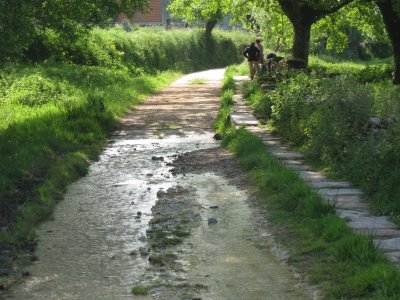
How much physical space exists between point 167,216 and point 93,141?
5.36m

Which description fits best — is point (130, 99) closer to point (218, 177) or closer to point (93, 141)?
point (93, 141)

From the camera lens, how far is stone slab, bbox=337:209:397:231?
6.34m

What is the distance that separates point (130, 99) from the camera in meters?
19.1

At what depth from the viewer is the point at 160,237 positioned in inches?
276

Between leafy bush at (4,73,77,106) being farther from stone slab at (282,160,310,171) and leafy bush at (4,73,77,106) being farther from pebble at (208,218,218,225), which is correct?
pebble at (208,218,218,225)

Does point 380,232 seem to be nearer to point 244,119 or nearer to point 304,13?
point 244,119

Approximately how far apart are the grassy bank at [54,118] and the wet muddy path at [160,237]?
0.28 m

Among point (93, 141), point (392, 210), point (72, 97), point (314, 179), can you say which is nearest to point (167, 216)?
point (314, 179)

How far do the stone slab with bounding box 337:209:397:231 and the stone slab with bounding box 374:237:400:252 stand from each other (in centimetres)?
36

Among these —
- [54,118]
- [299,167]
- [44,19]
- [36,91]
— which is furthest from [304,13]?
[299,167]

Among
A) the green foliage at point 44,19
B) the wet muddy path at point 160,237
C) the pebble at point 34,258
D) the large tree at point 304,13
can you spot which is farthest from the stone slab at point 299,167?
the large tree at point 304,13

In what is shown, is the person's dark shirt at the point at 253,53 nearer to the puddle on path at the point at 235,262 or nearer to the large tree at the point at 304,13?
the large tree at the point at 304,13

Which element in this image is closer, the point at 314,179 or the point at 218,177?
the point at 314,179

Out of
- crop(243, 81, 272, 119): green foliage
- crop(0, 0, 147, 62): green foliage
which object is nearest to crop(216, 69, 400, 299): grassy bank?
crop(0, 0, 147, 62): green foliage
